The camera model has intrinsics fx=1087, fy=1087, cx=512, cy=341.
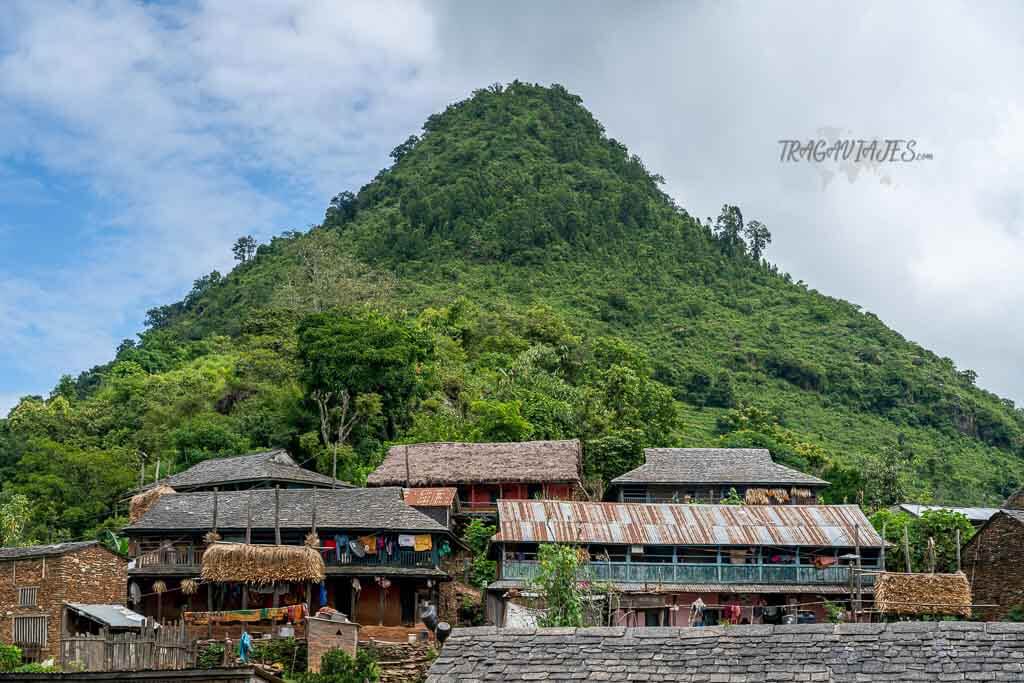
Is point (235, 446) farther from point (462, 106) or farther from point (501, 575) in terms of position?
point (462, 106)

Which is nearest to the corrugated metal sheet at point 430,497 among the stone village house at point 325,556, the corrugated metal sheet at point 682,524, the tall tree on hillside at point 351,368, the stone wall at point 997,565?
the corrugated metal sheet at point 682,524

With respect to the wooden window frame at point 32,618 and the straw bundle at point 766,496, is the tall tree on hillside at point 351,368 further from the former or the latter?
the wooden window frame at point 32,618

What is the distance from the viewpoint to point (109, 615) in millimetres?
31078

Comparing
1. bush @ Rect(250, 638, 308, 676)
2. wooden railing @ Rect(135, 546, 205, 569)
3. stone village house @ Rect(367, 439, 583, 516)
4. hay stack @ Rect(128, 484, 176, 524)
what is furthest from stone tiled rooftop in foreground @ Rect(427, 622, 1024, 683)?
stone village house @ Rect(367, 439, 583, 516)

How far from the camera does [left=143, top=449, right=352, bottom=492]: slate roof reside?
42.8 meters

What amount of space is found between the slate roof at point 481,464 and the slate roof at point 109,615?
14.1 meters

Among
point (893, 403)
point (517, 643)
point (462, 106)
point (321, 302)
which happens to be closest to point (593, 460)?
point (321, 302)

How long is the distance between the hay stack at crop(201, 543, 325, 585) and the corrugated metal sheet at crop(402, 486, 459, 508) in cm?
969

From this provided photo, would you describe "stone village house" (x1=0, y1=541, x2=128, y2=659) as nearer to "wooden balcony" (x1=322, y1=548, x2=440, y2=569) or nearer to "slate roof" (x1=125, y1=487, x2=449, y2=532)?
"slate roof" (x1=125, y1=487, x2=449, y2=532)

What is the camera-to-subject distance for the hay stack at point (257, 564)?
30500mm

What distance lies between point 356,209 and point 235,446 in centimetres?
7815

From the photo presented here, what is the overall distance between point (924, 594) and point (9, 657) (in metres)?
24.7

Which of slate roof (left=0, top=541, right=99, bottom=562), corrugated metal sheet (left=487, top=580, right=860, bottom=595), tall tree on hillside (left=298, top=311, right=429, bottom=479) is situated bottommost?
corrugated metal sheet (left=487, top=580, right=860, bottom=595)

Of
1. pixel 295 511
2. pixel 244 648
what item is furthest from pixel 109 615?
pixel 295 511
